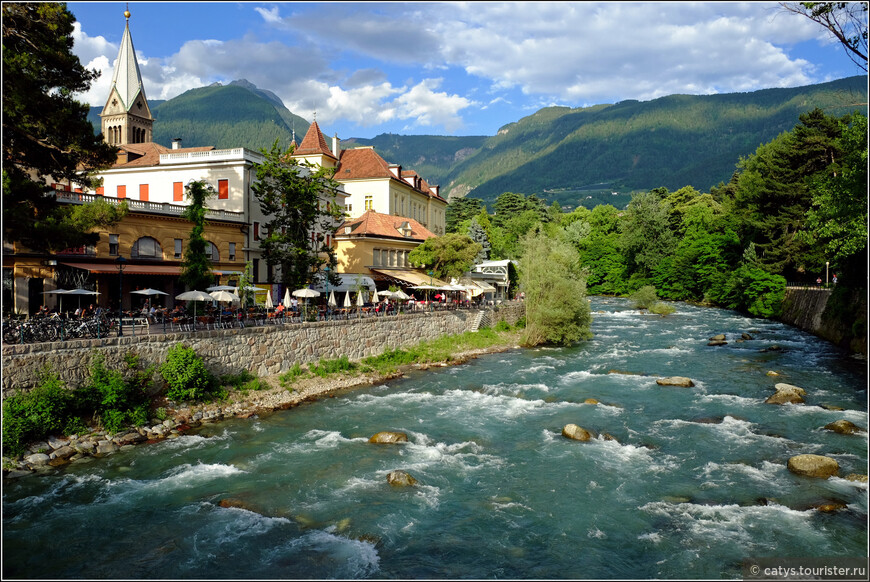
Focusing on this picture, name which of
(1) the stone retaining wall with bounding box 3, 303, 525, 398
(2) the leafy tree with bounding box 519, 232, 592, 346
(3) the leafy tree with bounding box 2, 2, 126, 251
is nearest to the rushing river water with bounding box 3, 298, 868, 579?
(1) the stone retaining wall with bounding box 3, 303, 525, 398

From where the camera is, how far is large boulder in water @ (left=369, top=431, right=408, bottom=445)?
60.8ft

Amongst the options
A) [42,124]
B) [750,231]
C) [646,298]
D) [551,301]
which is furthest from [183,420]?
[750,231]

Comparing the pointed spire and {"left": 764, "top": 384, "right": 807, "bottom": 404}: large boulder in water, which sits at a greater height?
the pointed spire

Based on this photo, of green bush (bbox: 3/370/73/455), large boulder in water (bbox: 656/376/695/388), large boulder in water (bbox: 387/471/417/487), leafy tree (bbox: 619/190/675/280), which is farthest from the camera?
leafy tree (bbox: 619/190/675/280)

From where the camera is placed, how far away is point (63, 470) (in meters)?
15.8

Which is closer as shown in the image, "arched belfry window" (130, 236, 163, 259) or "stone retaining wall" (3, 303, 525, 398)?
"stone retaining wall" (3, 303, 525, 398)

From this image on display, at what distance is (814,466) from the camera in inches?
598

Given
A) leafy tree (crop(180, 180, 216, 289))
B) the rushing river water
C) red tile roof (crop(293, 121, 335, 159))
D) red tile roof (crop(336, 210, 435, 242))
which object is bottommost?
the rushing river water

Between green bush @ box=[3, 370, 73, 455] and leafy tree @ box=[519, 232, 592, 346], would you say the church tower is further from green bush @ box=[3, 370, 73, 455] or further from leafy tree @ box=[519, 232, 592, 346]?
green bush @ box=[3, 370, 73, 455]

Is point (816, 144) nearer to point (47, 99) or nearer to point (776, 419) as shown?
point (776, 419)

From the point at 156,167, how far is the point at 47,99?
21823 millimetres

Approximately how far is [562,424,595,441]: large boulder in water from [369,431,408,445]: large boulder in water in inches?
224

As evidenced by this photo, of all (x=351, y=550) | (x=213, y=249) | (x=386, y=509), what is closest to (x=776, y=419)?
(x=386, y=509)

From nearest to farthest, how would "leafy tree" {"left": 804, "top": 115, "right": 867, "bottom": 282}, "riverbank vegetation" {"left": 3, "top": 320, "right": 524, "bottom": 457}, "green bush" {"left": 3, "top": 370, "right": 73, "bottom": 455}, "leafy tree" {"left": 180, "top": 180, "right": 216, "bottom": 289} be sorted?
"green bush" {"left": 3, "top": 370, "right": 73, "bottom": 455} → "riverbank vegetation" {"left": 3, "top": 320, "right": 524, "bottom": 457} → "leafy tree" {"left": 804, "top": 115, "right": 867, "bottom": 282} → "leafy tree" {"left": 180, "top": 180, "right": 216, "bottom": 289}
